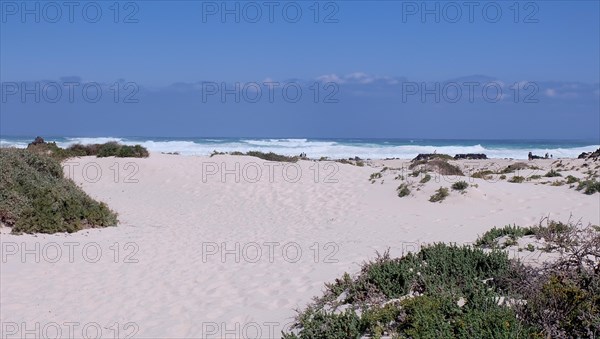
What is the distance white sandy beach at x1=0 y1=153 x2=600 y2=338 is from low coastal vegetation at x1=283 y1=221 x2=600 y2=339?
0.99 meters

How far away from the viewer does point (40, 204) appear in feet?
41.8

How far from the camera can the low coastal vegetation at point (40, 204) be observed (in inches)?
491

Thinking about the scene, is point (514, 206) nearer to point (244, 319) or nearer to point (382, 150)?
point (244, 319)

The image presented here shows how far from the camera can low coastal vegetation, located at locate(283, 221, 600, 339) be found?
551cm

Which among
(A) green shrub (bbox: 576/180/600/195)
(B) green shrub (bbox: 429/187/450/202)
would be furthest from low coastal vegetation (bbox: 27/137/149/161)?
(A) green shrub (bbox: 576/180/600/195)

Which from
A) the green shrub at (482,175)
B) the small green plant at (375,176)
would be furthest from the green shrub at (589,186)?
the small green plant at (375,176)

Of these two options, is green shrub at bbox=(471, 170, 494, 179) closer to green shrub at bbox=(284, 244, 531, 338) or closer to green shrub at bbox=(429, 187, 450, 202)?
green shrub at bbox=(429, 187, 450, 202)

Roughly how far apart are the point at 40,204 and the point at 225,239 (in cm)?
410

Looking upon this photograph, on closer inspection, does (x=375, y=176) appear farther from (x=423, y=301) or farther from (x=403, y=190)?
(x=423, y=301)

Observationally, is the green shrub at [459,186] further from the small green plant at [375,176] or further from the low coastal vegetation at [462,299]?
the low coastal vegetation at [462,299]

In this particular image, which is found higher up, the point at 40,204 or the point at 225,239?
the point at 40,204

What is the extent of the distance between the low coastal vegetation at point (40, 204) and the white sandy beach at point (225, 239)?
1.28ft

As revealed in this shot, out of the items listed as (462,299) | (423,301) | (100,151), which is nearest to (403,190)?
(462,299)

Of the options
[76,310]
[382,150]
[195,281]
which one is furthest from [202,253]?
[382,150]
